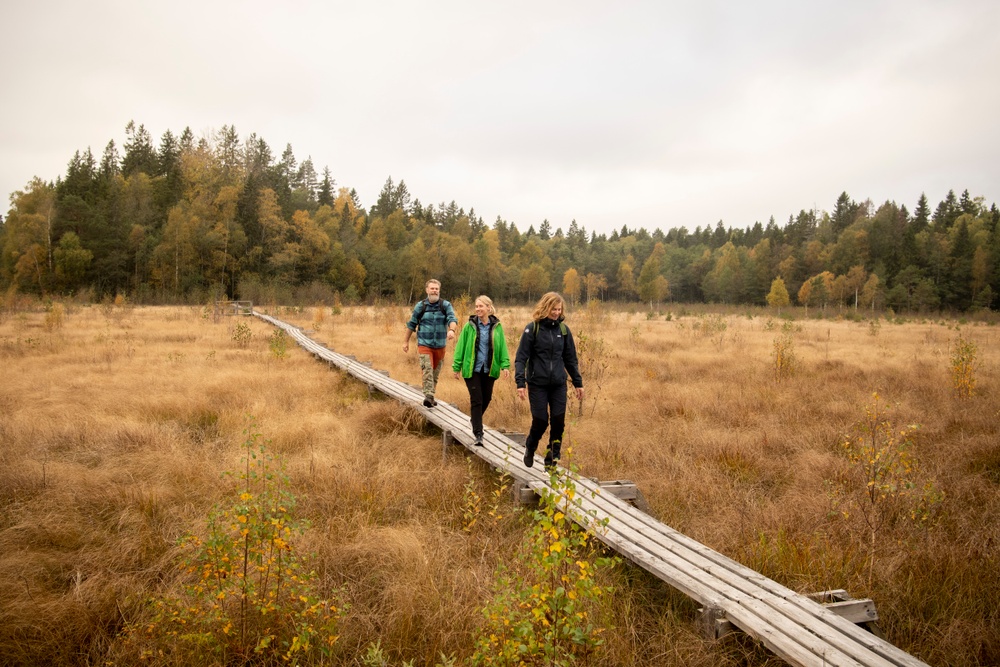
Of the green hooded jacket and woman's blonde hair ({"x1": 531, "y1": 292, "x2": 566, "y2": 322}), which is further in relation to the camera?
the green hooded jacket

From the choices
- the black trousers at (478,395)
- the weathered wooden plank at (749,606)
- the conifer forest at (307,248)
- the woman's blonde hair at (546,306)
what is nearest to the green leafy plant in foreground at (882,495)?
the weathered wooden plank at (749,606)

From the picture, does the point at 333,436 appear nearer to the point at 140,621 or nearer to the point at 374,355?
the point at 140,621

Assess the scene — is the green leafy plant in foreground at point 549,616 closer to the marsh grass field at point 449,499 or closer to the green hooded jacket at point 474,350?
the marsh grass field at point 449,499

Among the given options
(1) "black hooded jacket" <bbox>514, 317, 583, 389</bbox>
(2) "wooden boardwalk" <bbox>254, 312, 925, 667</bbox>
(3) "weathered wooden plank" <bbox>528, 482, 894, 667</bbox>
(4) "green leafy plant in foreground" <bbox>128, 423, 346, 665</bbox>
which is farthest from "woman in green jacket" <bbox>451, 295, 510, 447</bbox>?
(4) "green leafy plant in foreground" <bbox>128, 423, 346, 665</bbox>

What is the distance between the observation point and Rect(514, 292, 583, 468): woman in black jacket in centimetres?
497

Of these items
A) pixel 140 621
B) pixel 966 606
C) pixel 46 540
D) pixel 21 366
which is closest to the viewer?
pixel 140 621

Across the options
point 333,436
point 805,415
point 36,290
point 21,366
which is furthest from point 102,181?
point 805,415

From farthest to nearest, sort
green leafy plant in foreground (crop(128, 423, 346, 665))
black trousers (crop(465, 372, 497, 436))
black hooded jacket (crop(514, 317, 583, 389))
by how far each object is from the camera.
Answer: black trousers (crop(465, 372, 497, 436)) < black hooded jacket (crop(514, 317, 583, 389)) < green leafy plant in foreground (crop(128, 423, 346, 665))

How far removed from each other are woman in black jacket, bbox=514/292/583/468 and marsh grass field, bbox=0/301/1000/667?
0.82 meters

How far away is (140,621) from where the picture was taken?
9.43 feet

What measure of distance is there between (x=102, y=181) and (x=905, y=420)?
55738mm

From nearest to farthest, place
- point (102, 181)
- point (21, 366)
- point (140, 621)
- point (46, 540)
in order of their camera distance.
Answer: point (140, 621) → point (46, 540) → point (21, 366) → point (102, 181)

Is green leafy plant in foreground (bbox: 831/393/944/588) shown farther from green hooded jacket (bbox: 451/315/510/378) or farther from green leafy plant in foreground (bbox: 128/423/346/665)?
green leafy plant in foreground (bbox: 128/423/346/665)

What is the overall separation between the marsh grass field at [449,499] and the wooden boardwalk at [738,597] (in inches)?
8.9
